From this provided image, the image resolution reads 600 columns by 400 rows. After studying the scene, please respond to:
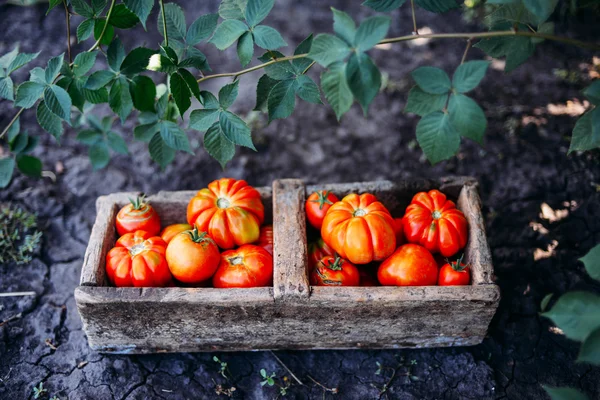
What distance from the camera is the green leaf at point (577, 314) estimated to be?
1.61m

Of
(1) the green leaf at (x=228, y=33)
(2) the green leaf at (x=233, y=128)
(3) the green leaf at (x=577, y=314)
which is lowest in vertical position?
(3) the green leaf at (x=577, y=314)

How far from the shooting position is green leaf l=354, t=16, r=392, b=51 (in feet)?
5.42

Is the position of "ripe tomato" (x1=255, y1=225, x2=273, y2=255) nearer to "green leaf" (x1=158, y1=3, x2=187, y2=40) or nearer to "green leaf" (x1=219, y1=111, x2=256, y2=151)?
"green leaf" (x1=219, y1=111, x2=256, y2=151)

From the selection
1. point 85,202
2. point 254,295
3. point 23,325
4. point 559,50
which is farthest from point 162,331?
point 559,50

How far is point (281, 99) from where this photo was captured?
223 cm

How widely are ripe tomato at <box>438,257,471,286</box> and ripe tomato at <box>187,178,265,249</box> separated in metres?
0.86

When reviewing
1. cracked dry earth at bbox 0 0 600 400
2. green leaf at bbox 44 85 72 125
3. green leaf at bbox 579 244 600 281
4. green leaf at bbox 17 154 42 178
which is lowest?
cracked dry earth at bbox 0 0 600 400

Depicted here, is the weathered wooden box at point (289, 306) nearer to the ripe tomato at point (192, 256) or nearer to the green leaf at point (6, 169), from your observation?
the ripe tomato at point (192, 256)

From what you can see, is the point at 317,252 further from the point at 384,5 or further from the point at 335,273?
the point at 384,5

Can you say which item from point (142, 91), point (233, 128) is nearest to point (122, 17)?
point (142, 91)

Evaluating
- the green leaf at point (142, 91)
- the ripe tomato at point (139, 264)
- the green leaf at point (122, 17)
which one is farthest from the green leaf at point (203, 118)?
the ripe tomato at point (139, 264)

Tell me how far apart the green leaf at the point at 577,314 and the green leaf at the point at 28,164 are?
8.44 feet

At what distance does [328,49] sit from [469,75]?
499 mm

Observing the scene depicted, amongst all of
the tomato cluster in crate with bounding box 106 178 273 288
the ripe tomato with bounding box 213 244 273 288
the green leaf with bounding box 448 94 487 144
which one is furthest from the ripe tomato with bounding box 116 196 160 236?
the green leaf with bounding box 448 94 487 144
